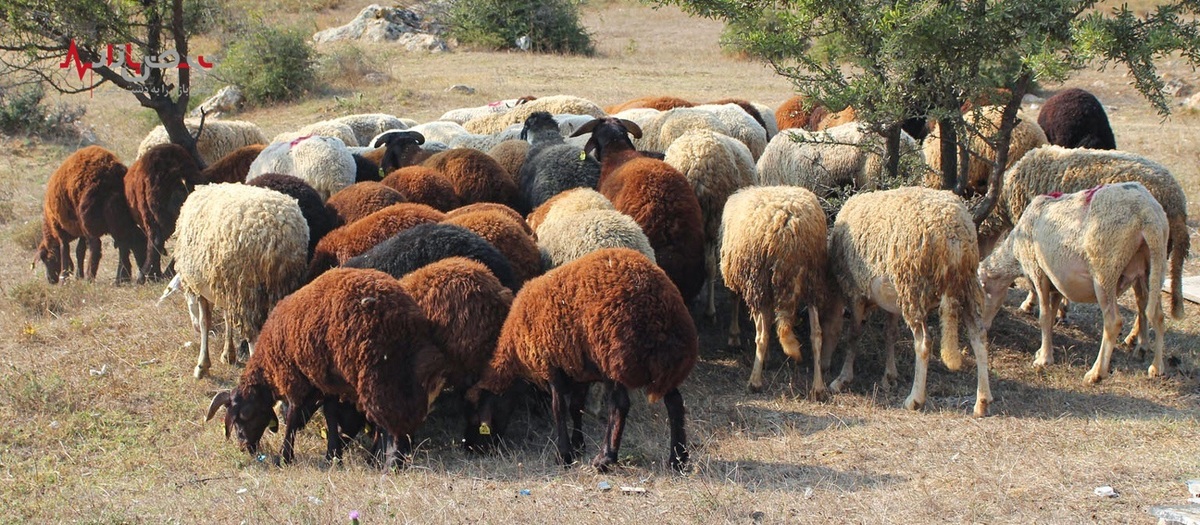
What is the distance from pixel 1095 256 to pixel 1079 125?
489 cm

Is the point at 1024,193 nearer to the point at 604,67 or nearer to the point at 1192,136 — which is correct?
the point at 1192,136

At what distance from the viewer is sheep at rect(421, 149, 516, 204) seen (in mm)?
9641

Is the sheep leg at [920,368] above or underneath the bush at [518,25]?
underneath

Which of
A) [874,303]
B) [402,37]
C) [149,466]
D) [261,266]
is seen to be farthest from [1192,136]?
[402,37]

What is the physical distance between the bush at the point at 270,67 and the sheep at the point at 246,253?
1423 centimetres

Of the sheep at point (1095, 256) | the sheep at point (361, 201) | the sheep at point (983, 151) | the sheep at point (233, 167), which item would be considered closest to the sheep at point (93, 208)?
the sheep at point (233, 167)

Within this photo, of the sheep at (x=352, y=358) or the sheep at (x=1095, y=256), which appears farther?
the sheep at (x=1095, y=256)

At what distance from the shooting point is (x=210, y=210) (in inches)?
309

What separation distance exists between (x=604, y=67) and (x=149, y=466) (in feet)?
67.7

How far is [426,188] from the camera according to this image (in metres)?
9.18

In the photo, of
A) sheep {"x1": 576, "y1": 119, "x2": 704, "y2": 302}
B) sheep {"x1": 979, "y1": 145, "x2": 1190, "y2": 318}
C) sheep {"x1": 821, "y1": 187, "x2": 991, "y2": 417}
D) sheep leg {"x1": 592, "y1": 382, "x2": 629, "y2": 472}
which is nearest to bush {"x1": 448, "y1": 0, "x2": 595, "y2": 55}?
sheep {"x1": 979, "y1": 145, "x2": 1190, "y2": 318}

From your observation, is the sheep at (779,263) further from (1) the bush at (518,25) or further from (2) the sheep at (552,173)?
(1) the bush at (518,25)

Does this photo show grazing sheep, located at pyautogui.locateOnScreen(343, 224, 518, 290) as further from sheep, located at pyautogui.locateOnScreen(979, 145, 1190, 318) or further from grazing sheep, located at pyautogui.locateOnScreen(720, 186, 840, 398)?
sheep, located at pyautogui.locateOnScreen(979, 145, 1190, 318)

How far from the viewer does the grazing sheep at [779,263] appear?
25.2 feet
